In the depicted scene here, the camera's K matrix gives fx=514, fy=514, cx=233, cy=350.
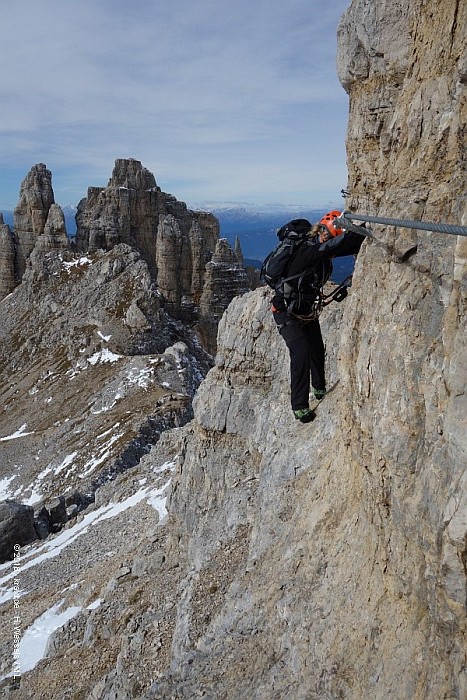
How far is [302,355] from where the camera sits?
12.2 m

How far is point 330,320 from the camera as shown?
15547mm

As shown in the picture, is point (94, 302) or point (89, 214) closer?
point (94, 302)

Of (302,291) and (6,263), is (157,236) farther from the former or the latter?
(302,291)

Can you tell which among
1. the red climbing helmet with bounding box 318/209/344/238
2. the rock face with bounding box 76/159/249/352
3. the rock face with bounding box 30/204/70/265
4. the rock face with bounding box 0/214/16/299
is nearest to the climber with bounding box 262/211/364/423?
the red climbing helmet with bounding box 318/209/344/238

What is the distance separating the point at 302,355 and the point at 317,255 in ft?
8.10

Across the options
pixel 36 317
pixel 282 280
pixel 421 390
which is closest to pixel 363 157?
pixel 282 280

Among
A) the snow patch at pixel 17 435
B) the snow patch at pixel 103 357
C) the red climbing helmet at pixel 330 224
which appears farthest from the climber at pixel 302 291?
the snow patch at pixel 103 357

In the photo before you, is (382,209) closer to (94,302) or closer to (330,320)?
(330,320)

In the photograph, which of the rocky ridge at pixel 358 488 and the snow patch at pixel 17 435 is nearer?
the rocky ridge at pixel 358 488

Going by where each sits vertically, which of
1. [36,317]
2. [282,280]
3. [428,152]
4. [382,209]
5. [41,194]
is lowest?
[36,317]

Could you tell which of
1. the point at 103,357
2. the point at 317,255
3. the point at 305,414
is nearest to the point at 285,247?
the point at 317,255

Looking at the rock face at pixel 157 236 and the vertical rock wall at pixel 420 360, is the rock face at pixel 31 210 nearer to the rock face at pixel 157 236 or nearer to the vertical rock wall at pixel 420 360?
the rock face at pixel 157 236

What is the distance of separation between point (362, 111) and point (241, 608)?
10589mm

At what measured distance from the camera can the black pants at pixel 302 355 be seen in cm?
1228
